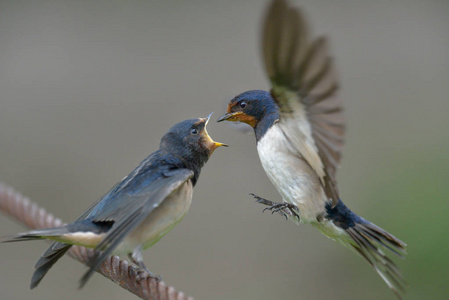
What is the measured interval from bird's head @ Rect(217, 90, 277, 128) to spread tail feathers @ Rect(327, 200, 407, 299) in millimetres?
463

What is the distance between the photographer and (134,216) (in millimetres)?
1816

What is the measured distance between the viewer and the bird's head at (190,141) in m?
2.29

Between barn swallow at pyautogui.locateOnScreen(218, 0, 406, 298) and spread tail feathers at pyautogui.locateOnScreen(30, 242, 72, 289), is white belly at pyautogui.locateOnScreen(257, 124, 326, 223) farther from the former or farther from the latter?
spread tail feathers at pyautogui.locateOnScreen(30, 242, 72, 289)

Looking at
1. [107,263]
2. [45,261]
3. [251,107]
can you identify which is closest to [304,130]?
[251,107]

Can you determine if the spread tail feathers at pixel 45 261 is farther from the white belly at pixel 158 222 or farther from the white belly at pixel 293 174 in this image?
the white belly at pixel 293 174

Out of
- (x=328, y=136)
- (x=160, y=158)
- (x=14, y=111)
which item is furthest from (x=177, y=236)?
(x=328, y=136)

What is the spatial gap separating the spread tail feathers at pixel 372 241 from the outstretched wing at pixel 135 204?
630 millimetres

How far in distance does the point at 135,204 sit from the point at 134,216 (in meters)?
0.08

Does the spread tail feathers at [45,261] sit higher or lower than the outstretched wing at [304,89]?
lower

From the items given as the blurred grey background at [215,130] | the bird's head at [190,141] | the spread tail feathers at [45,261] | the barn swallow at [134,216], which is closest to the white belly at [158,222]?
the barn swallow at [134,216]

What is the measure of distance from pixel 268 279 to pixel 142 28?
3.82 m

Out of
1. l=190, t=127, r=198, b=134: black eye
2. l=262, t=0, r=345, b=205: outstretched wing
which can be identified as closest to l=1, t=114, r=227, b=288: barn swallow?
l=190, t=127, r=198, b=134: black eye

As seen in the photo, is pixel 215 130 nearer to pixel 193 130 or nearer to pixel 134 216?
pixel 193 130

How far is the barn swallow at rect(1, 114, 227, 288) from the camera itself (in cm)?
178
